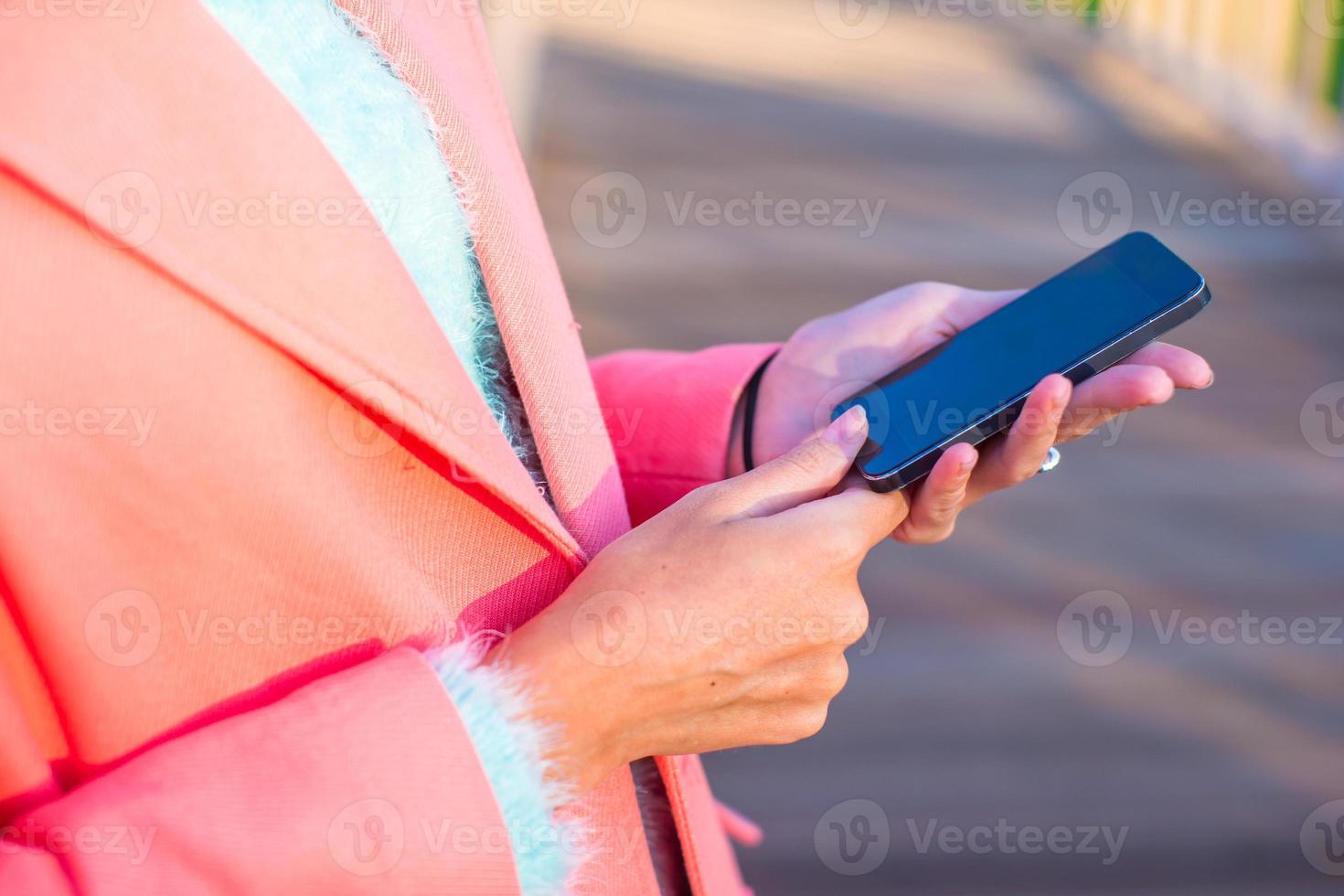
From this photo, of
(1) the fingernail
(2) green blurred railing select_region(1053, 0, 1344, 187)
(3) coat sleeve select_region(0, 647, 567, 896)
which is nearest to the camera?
(3) coat sleeve select_region(0, 647, 567, 896)

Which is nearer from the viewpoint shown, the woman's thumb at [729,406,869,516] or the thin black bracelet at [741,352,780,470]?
the woman's thumb at [729,406,869,516]

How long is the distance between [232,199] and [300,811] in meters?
0.33

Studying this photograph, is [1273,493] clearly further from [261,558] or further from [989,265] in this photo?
[261,558]

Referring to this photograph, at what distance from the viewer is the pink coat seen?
0.49 metres

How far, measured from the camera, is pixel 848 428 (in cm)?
70

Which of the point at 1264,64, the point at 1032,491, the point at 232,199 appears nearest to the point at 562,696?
the point at 232,199

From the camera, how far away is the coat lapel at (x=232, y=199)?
0.49 meters

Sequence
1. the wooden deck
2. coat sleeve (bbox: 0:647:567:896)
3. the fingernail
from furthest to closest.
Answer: the wooden deck < the fingernail < coat sleeve (bbox: 0:647:567:896)

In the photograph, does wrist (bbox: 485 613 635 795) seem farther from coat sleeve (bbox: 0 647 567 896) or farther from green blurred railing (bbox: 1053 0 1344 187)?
green blurred railing (bbox: 1053 0 1344 187)

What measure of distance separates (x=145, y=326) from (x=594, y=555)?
0.30m

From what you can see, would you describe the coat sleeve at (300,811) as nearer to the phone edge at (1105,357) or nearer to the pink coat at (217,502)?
the pink coat at (217,502)

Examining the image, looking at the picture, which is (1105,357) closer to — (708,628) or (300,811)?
(708,628)

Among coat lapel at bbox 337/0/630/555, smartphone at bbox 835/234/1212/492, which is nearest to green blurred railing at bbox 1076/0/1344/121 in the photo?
smartphone at bbox 835/234/1212/492

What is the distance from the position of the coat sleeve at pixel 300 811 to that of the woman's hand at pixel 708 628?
0.06 metres
